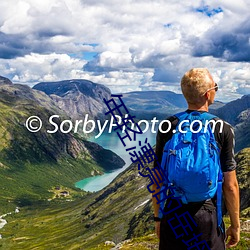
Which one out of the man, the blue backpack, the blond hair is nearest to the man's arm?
the man

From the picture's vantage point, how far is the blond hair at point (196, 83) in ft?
34.1

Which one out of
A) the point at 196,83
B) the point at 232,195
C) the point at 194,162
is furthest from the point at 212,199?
the point at 196,83

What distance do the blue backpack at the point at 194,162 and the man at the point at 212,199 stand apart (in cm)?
32

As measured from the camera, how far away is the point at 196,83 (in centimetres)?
1038

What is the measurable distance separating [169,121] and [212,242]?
382 centimetres

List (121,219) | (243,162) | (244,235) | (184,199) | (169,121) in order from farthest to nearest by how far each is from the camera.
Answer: (121,219), (243,162), (244,235), (169,121), (184,199)

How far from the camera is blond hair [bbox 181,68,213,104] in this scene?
1040 centimetres

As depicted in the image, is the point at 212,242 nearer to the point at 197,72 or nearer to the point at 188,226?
the point at 188,226

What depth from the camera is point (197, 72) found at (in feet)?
34.4

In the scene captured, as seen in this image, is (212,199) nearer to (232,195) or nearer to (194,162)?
(232,195)

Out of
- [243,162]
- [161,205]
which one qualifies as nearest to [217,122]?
[161,205]

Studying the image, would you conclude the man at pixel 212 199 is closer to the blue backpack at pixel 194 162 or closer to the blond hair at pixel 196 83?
the blond hair at pixel 196 83

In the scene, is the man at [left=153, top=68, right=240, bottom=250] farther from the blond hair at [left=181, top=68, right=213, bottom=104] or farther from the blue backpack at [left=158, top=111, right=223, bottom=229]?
the blue backpack at [left=158, top=111, right=223, bottom=229]

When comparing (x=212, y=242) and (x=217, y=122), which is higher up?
(x=217, y=122)
